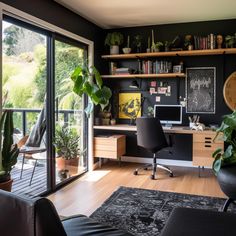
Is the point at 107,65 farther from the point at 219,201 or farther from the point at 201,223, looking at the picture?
the point at 201,223

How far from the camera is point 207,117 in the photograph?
15.6 ft

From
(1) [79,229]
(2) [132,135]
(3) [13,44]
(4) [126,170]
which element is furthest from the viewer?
(2) [132,135]

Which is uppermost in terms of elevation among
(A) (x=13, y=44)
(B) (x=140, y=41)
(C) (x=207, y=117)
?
(B) (x=140, y=41)

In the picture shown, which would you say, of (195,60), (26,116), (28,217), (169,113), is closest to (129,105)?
(169,113)

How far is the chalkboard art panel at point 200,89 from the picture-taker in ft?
15.4

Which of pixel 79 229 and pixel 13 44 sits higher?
pixel 13 44

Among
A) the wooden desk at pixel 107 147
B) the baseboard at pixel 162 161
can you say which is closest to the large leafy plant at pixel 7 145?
the wooden desk at pixel 107 147

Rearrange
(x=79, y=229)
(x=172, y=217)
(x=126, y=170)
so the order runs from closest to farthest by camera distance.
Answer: (x=79, y=229) → (x=172, y=217) → (x=126, y=170)

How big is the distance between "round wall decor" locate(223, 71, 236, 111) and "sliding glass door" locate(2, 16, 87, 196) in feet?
8.15

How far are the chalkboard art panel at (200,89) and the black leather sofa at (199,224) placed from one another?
3.03 meters

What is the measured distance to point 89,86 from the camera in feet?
13.9

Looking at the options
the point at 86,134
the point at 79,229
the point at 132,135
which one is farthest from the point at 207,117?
the point at 79,229

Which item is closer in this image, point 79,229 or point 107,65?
point 79,229

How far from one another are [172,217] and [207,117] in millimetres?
3169
